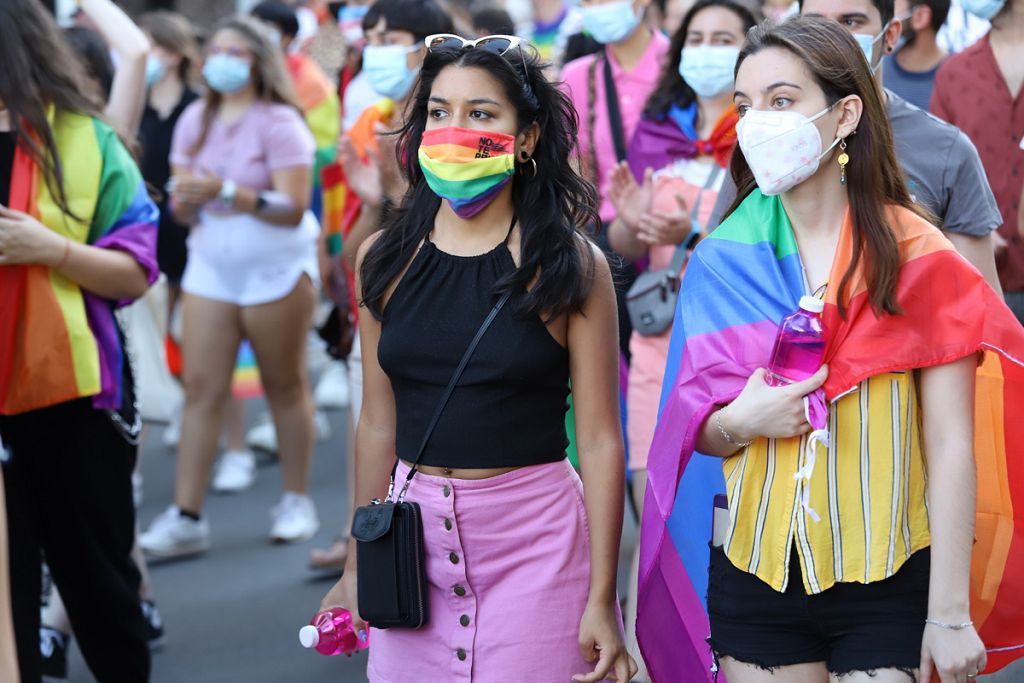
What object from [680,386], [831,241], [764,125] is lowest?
[680,386]

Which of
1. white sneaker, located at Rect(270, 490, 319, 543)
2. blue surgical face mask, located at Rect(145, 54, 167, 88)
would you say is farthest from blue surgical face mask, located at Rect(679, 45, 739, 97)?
blue surgical face mask, located at Rect(145, 54, 167, 88)

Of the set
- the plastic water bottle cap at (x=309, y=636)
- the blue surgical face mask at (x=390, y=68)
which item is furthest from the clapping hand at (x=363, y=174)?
the plastic water bottle cap at (x=309, y=636)

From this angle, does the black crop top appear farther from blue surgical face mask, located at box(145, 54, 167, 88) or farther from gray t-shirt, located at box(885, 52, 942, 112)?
blue surgical face mask, located at box(145, 54, 167, 88)

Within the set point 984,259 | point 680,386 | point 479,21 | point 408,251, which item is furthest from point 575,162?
point 479,21

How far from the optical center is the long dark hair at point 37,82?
3.90 m

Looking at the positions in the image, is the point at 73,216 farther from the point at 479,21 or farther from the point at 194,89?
the point at 194,89

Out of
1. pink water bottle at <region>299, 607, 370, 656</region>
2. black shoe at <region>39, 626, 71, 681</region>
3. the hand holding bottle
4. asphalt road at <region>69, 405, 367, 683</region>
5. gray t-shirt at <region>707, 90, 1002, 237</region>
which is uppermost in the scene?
gray t-shirt at <region>707, 90, 1002, 237</region>

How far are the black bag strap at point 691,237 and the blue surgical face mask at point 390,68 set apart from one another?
1.43 m

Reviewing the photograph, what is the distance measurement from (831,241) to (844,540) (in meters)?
0.59

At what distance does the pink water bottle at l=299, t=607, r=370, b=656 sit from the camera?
122 inches

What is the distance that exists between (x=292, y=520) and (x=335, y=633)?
142 inches

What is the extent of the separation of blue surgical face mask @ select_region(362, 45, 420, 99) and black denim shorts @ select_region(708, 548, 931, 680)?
10.7 feet

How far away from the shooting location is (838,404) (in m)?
2.68

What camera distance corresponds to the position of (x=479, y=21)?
686 cm
